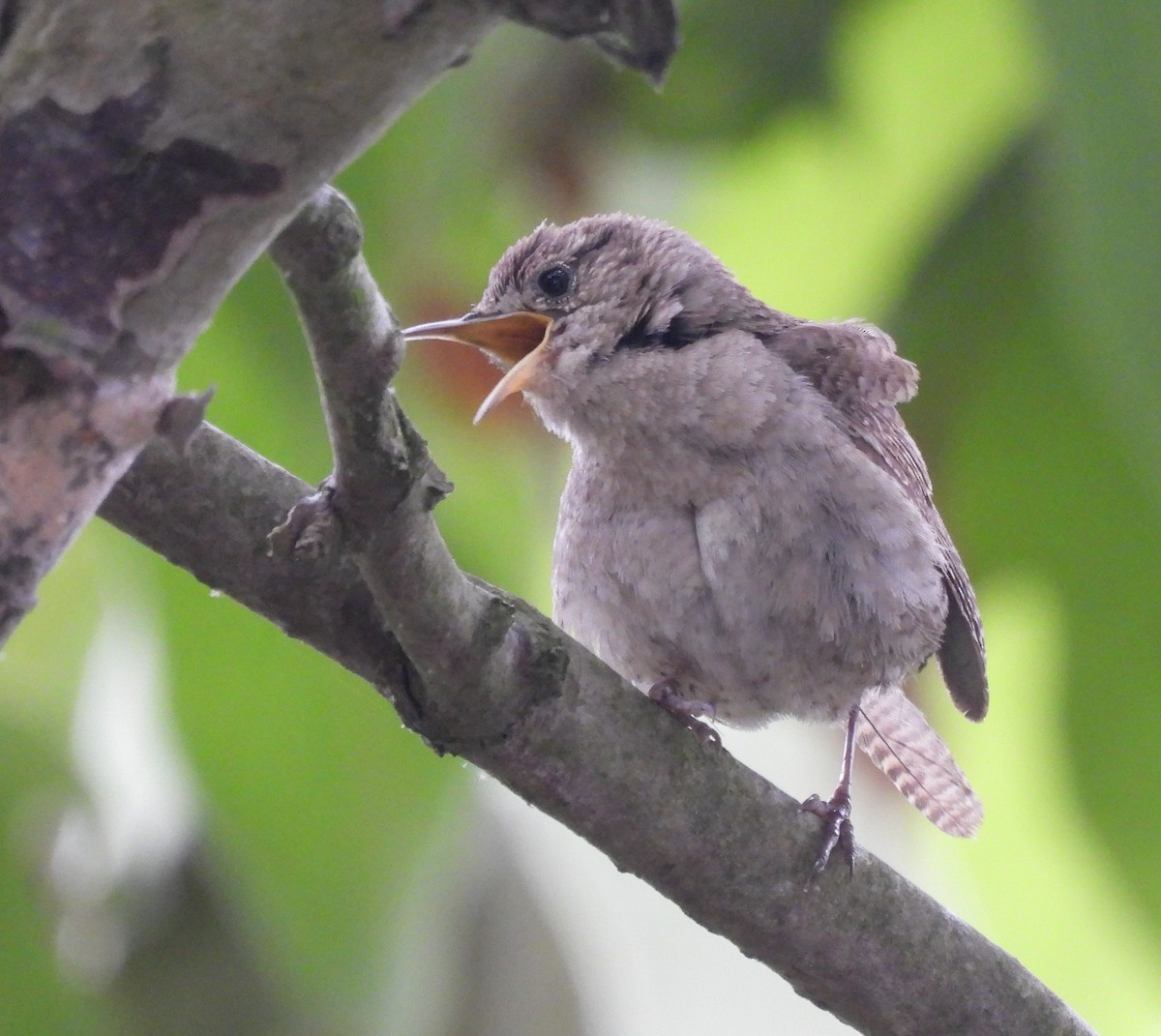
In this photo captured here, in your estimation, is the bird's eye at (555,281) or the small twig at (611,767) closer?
the small twig at (611,767)

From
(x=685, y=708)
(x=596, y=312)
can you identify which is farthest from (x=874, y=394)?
(x=685, y=708)

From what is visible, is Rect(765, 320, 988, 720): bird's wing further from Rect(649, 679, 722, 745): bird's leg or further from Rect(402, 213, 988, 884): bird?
Rect(649, 679, 722, 745): bird's leg

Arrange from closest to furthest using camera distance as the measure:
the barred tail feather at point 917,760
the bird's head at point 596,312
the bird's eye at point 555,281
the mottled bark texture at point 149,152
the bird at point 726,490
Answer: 1. the mottled bark texture at point 149,152
2. the bird at point 726,490
3. the bird's head at point 596,312
4. the bird's eye at point 555,281
5. the barred tail feather at point 917,760

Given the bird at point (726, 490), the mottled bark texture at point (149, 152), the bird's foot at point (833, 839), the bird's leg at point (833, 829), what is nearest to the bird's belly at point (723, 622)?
the bird at point (726, 490)

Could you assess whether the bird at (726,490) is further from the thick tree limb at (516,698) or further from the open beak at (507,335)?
the thick tree limb at (516,698)

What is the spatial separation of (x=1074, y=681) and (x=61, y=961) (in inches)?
84.3

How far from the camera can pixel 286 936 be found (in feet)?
8.96

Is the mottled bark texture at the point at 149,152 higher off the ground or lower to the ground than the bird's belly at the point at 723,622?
higher

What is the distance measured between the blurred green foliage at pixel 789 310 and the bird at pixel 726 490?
17 cm

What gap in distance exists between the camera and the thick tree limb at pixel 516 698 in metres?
1.28

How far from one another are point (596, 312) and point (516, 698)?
118cm

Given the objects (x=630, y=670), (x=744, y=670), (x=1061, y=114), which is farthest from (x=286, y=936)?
(x=1061, y=114)

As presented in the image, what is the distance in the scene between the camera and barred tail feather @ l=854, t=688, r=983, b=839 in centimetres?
301

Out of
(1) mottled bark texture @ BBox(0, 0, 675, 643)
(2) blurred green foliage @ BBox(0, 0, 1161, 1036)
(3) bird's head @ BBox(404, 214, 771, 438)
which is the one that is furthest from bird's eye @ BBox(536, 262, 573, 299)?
(1) mottled bark texture @ BBox(0, 0, 675, 643)
